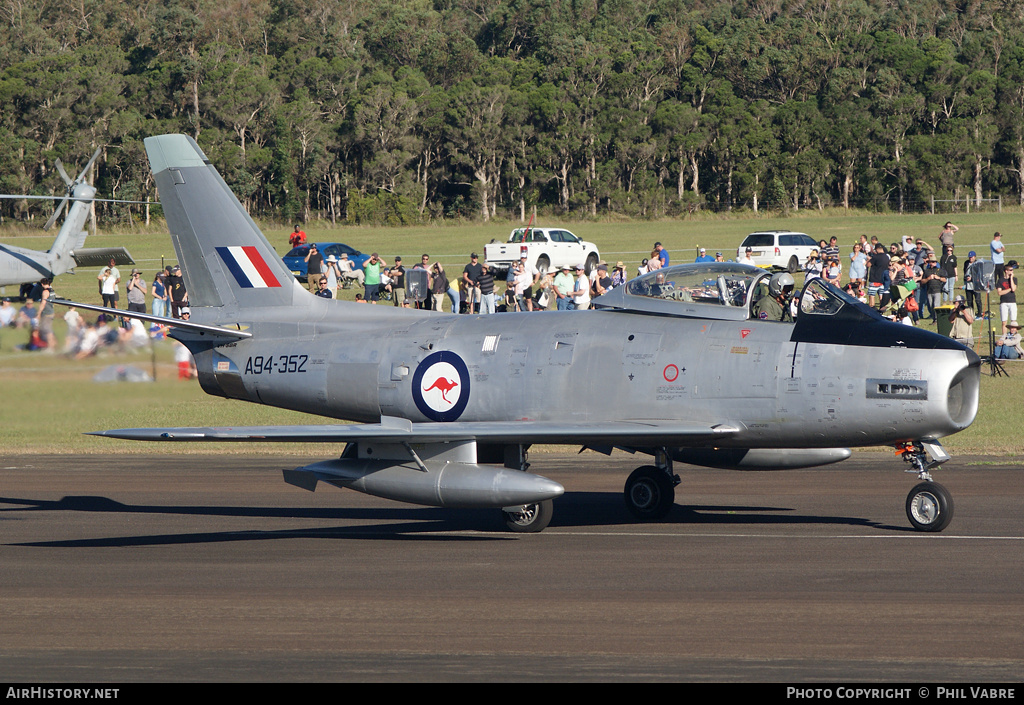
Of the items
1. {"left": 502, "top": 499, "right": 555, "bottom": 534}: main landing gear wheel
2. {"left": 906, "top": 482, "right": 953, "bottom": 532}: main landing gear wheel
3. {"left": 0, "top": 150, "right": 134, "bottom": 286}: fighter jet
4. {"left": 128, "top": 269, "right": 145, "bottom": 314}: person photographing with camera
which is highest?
{"left": 0, "top": 150, "right": 134, "bottom": 286}: fighter jet

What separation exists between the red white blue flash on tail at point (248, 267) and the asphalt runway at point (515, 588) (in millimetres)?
3103

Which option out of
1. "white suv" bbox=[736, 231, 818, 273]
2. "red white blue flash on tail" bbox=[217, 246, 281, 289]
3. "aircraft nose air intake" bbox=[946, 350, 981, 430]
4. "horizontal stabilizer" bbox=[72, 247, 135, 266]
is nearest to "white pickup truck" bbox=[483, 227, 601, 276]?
"white suv" bbox=[736, 231, 818, 273]

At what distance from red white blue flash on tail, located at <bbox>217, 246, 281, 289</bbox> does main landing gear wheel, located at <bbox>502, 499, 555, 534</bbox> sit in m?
4.79

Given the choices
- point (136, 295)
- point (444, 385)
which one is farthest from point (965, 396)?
point (136, 295)

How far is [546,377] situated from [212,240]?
5308 mm

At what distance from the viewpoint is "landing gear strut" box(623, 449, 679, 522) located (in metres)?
14.8

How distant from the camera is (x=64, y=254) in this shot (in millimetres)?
45188

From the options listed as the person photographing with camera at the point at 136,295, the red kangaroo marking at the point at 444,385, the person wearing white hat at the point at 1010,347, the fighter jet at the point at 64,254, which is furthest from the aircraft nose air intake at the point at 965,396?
the fighter jet at the point at 64,254

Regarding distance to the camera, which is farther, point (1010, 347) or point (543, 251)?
point (543, 251)

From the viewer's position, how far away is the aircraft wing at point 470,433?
12.8m

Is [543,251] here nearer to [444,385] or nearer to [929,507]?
[444,385]

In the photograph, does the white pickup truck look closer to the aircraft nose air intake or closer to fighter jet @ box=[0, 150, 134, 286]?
fighter jet @ box=[0, 150, 134, 286]

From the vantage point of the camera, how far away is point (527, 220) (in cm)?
9906
